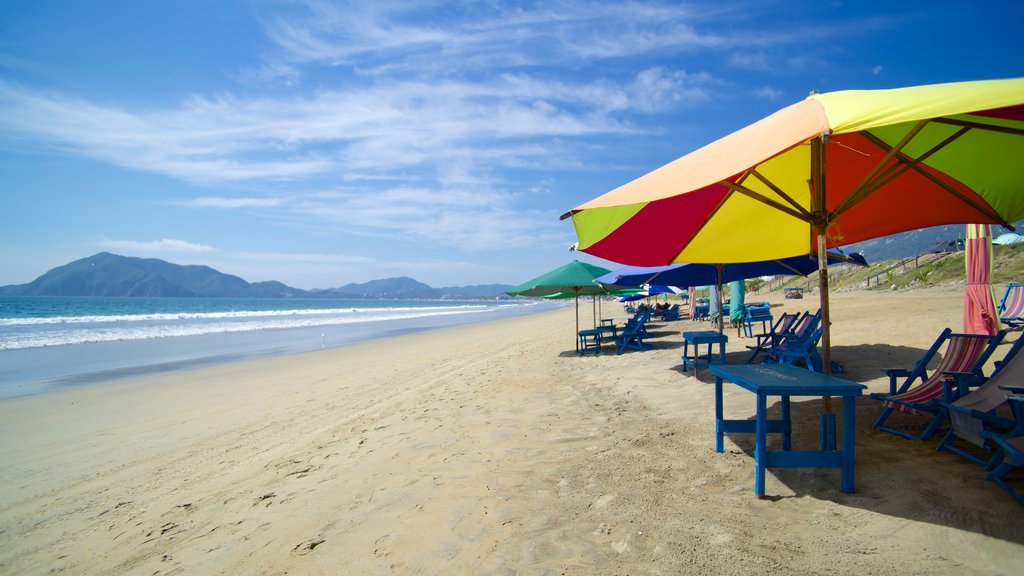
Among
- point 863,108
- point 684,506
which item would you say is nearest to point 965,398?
point 684,506

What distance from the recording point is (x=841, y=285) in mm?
32062

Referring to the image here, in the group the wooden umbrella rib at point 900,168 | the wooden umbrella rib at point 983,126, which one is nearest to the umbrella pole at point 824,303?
the wooden umbrella rib at point 900,168

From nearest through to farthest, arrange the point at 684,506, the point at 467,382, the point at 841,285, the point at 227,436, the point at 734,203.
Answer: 1. the point at 684,506
2. the point at 734,203
3. the point at 227,436
4. the point at 467,382
5. the point at 841,285

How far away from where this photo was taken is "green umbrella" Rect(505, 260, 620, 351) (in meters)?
10.7

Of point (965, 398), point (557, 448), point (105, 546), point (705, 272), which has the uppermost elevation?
point (705, 272)

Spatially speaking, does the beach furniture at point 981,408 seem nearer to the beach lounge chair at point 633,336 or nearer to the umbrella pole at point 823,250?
the umbrella pole at point 823,250

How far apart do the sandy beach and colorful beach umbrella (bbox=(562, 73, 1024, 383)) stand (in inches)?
39.9

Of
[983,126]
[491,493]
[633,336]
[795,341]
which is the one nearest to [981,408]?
[983,126]

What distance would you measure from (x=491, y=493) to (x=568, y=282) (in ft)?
24.9

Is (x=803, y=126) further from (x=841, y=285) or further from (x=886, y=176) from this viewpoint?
(x=841, y=285)

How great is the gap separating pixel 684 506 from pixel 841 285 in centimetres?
3555

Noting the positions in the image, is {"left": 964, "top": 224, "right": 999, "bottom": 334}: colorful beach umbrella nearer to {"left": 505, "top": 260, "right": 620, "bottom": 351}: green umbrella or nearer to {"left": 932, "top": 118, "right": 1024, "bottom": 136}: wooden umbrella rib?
{"left": 932, "top": 118, "right": 1024, "bottom": 136}: wooden umbrella rib

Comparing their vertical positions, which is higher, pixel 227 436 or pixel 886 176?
pixel 886 176

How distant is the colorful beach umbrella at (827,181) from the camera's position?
2.28 metres
